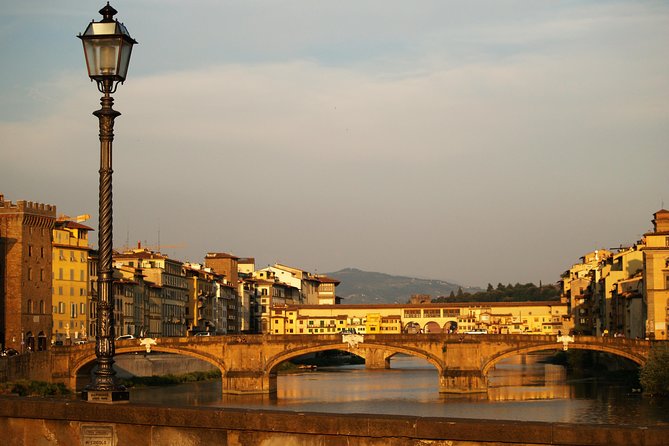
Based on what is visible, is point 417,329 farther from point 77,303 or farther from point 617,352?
point 617,352

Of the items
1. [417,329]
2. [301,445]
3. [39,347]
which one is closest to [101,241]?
[301,445]

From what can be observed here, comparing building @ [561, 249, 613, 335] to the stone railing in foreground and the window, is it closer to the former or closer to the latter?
the window

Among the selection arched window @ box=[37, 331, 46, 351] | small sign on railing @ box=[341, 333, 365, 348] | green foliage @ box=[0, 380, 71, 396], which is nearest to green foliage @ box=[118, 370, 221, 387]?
green foliage @ box=[0, 380, 71, 396]

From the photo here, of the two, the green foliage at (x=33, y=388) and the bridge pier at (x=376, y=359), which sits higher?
the green foliage at (x=33, y=388)

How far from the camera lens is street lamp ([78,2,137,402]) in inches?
607

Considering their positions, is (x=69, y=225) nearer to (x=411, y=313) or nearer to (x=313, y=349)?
(x=313, y=349)

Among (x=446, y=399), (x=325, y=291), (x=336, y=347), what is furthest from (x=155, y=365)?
(x=325, y=291)

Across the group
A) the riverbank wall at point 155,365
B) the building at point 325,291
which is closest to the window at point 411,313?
the riverbank wall at point 155,365

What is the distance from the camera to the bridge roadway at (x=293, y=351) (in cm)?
7681

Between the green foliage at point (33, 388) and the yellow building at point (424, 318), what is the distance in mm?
67985

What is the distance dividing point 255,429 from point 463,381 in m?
63.2

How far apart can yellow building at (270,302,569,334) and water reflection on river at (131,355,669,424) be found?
39839 mm

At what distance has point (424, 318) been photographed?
144 metres

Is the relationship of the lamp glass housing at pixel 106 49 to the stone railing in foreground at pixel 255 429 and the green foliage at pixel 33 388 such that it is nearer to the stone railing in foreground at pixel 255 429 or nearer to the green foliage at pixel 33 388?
the stone railing in foreground at pixel 255 429
